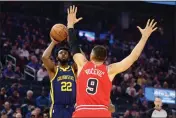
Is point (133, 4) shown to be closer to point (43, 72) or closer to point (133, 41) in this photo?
point (133, 41)

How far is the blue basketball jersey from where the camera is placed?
24.6 ft

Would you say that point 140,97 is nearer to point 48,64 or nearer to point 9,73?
point 9,73

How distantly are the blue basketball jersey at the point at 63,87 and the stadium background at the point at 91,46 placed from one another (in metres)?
2.37

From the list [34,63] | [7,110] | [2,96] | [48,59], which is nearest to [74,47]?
Answer: [48,59]

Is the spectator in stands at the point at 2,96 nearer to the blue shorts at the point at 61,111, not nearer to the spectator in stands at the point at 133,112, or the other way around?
the spectator in stands at the point at 133,112

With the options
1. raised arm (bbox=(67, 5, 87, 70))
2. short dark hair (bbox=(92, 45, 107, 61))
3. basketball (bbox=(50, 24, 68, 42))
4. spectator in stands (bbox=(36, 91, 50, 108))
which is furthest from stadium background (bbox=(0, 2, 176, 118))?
short dark hair (bbox=(92, 45, 107, 61))

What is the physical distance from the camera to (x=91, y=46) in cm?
2273

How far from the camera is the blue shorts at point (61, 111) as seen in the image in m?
7.46

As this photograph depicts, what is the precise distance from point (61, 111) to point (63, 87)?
38 cm

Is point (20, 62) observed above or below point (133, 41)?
below

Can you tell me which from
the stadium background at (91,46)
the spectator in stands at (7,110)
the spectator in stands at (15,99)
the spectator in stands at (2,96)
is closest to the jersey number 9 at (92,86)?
the stadium background at (91,46)

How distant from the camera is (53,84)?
7523 millimetres

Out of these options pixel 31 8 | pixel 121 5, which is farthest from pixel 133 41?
pixel 31 8

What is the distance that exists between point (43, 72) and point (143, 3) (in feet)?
44.3
